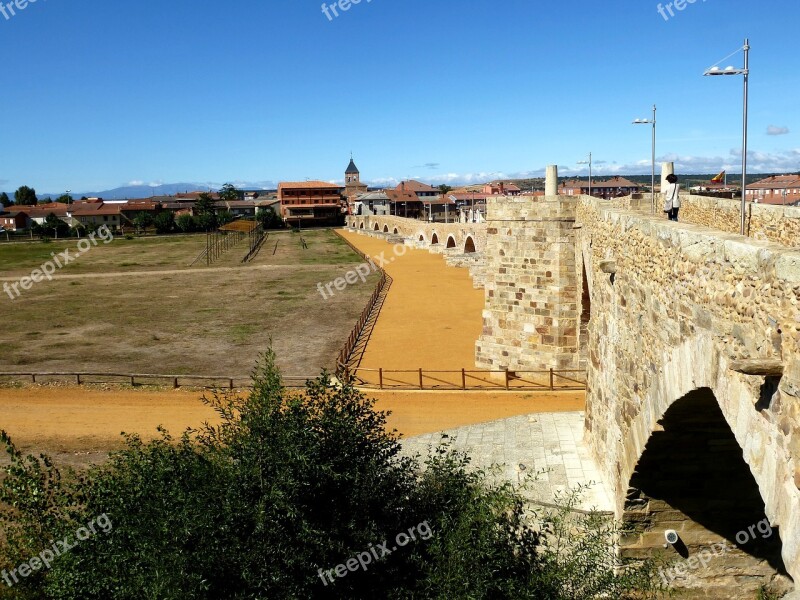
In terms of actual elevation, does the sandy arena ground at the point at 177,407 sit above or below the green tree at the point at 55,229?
below

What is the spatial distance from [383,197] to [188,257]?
199 ft

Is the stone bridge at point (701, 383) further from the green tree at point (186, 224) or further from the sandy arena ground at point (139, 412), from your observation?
the green tree at point (186, 224)

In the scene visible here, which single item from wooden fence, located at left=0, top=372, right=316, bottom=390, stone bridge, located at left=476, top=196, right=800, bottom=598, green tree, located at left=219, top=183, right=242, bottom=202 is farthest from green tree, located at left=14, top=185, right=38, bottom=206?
stone bridge, located at left=476, top=196, right=800, bottom=598

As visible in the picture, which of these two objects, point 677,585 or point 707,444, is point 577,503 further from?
point 707,444

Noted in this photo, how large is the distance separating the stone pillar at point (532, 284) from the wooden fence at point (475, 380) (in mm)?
285

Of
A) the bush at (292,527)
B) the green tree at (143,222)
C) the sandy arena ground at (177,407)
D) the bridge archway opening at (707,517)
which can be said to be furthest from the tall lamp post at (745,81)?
the green tree at (143,222)

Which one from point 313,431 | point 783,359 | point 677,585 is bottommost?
point 677,585

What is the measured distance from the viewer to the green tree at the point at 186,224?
116 m

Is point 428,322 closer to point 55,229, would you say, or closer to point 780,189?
point 780,189

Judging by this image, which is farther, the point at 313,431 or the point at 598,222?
the point at 598,222

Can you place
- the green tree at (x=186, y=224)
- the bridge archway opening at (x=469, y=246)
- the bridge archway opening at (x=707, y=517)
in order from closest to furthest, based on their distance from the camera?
the bridge archway opening at (x=707, y=517)
the bridge archway opening at (x=469, y=246)
the green tree at (x=186, y=224)

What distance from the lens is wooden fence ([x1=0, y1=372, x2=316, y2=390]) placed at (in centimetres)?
2297

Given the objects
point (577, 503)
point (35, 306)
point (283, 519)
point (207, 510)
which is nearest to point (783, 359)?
point (283, 519)

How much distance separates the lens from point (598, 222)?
12.1m
